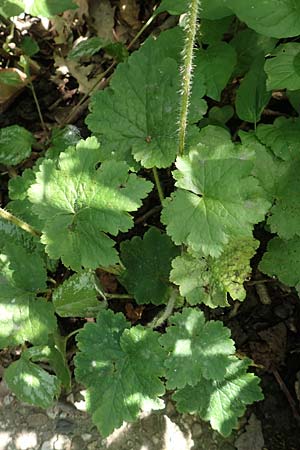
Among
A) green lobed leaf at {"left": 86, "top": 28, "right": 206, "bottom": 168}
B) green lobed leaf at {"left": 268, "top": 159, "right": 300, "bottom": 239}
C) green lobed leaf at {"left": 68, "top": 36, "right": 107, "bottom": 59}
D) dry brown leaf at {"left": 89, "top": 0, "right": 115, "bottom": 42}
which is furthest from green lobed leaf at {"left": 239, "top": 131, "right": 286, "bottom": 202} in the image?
dry brown leaf at {"left": 89, "top": 0, "right": 115, "bottom": 42}

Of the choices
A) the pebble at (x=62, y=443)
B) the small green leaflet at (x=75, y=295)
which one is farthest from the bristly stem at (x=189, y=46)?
the pebble at (x=62, y=443)

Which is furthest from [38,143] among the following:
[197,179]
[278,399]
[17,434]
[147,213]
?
[278,399]

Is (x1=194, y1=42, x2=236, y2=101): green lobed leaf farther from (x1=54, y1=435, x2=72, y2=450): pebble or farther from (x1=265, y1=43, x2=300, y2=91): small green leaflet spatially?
(x1=54, y1=435, x2=72, y2=450): pebble

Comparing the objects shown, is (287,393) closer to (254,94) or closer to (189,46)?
(254,94)

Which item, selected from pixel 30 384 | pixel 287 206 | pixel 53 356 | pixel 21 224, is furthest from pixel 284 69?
pixel 30 384

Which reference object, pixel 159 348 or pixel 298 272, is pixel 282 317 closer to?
pixel 298 272

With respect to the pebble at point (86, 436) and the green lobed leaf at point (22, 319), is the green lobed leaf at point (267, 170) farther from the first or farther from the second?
the pebble at point (86, 436)

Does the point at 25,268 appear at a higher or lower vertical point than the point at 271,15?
lower
